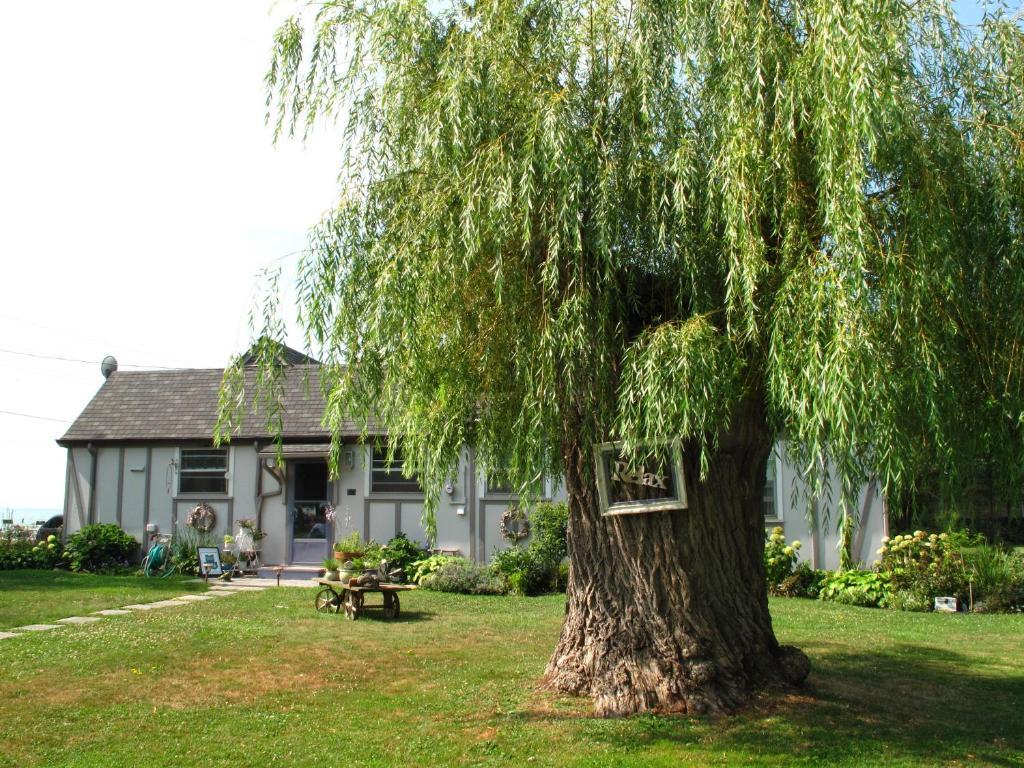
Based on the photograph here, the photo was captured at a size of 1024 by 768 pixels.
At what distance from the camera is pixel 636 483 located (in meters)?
6.71

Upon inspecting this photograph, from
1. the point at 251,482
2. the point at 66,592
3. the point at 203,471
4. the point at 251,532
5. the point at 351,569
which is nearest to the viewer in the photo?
the point at 351,569

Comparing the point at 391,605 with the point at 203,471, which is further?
the point at 203,471

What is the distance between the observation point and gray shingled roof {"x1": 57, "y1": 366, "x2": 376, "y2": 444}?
1770cm

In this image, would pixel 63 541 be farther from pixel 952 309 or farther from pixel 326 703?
pixel 952 309

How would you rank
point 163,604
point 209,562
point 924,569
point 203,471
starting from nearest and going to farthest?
point 163,604 → point 924,569 → point 209,562 → point 203,471

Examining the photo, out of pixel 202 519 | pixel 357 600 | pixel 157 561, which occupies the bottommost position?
pixel 357 600

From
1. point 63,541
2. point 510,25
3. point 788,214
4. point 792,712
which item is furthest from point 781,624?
point 63,541

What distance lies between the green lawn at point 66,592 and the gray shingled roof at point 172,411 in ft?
9.83

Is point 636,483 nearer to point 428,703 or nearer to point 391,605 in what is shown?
point 428,703

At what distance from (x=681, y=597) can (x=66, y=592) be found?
10859mm

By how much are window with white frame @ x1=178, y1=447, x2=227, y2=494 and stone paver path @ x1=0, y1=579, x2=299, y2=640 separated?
2802 millimetres

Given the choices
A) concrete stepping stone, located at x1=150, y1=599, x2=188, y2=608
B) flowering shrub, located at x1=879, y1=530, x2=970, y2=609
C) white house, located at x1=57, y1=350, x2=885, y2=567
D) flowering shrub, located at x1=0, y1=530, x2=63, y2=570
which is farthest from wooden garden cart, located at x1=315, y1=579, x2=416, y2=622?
flowering shrub, located at x1=0, y1=530, x2=63, y2=570

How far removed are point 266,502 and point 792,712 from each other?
1287cm

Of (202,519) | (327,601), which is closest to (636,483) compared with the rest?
(327,601)
